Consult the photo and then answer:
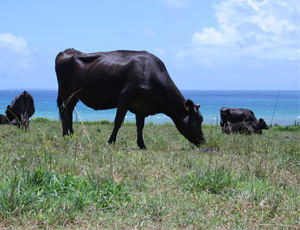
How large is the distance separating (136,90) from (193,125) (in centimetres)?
144

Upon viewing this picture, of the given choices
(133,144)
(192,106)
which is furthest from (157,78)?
(133,144)

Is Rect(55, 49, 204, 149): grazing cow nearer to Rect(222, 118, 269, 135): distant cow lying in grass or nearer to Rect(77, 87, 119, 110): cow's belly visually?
Rect(77, 87, 119, 110): cow's belly

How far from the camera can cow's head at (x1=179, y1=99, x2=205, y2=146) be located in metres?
8.99

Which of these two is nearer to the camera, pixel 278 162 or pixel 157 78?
pixel 278 162

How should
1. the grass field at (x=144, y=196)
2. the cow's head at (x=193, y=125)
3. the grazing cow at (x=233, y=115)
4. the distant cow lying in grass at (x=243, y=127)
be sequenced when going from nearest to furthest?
the grass field at (x=144, y=196) < the cow's head at (x=193, y=125) < the distant cow lying in grass at (x=243, y=127) < the grazing cow at (x=233, y=115)

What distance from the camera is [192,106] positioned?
8.96m

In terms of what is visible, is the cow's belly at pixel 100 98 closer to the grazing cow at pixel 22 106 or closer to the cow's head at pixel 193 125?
the cow's head at pixel 193 125

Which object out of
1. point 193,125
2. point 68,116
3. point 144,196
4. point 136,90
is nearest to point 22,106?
point 68,116

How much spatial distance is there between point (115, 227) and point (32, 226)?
731 millimetres

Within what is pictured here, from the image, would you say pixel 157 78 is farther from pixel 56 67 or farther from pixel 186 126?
pixel 56 67

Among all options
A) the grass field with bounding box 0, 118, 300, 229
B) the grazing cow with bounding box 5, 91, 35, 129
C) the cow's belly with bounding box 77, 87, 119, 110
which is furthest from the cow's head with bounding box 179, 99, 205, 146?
the grazing cow with bounding box 5, 91, 35, 129

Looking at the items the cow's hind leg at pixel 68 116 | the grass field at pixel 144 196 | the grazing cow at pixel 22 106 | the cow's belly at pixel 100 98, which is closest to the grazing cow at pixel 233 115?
the grazing cow at pixel 22 106

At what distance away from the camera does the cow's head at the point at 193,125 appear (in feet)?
29.5

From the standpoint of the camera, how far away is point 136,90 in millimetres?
8781
